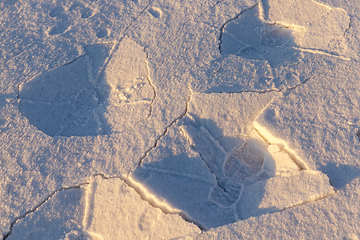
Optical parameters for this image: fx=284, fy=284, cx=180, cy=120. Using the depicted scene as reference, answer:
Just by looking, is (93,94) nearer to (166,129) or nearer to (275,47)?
(166,129)

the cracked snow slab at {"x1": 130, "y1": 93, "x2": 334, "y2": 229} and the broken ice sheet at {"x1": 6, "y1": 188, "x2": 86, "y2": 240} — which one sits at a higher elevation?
the cracked snow slab at {"x1": 130, "y1": 93, "x2": 334, "y2": 229}

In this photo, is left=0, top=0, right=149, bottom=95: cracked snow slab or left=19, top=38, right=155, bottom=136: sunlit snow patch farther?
left=0, top=0, right=149, bottom=95: cracked snow slab

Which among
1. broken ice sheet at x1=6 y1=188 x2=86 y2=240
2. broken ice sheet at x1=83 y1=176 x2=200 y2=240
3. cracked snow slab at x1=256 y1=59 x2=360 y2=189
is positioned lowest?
broken ice sheet at x1=6 y1=188 x2=86 y2=240

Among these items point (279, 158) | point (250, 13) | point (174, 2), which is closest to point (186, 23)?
point (174, 2)

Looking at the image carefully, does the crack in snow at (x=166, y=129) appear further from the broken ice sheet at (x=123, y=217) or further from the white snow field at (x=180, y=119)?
the broken ice sheet at (x=123, y=217)

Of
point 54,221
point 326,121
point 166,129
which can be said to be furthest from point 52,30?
point 326,121

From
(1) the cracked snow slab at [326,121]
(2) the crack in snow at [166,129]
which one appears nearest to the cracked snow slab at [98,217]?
(2) the crack in snow at [166,129]

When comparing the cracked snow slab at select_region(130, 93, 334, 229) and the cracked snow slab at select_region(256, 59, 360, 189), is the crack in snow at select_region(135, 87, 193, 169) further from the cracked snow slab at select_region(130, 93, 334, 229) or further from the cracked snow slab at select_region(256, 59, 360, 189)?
the cracked snow slab at select_region(256, 59, 360, 189)

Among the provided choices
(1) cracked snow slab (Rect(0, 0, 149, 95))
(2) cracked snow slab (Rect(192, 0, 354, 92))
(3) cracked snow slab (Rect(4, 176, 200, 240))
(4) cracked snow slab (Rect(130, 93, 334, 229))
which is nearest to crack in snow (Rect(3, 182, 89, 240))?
(3) cracked snow slab (Rect(4, 176, 200, 240))

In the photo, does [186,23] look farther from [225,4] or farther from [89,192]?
[89,192]
